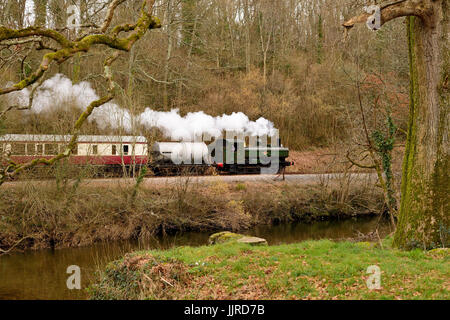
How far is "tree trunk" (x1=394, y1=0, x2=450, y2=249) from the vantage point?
32.3 ft

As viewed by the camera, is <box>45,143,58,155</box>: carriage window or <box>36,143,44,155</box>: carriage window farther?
<box>45,143,58,155</box>: carriage window

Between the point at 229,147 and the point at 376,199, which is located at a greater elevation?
the point at 229,147

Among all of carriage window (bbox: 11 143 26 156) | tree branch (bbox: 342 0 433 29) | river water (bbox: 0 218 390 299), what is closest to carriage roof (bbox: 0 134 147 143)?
carriage window (bbox: 11 143 26 156)

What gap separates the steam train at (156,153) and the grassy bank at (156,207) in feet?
4.77

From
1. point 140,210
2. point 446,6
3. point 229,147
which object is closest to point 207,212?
point 140,210

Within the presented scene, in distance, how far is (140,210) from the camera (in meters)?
20.1

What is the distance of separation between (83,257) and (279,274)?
409 inches

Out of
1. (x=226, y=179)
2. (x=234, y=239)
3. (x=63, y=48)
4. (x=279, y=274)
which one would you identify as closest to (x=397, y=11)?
(x=279, y=274)

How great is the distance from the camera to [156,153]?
24.6 metres

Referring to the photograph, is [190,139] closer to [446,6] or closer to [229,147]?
[229,147]

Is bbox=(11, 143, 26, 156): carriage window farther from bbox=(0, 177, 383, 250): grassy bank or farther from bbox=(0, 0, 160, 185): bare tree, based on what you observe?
bbox=(0, 0, 160, 185): bare tree

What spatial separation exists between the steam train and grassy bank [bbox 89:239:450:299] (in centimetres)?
935

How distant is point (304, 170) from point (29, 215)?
20182 mm

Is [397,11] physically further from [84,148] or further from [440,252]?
[84,148]
